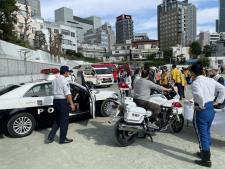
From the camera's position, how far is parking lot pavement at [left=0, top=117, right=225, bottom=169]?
555cm

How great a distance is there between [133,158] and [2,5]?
41736 mm

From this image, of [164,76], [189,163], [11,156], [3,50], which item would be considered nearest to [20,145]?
[11,156]

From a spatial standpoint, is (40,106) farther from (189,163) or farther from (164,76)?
(164,76)

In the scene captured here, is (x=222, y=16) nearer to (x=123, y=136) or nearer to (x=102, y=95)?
(x=102, y=95)

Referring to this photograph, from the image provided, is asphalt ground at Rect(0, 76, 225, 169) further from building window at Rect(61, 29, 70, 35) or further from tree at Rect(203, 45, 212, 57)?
tree at Rect(203, 45, 212, 57)

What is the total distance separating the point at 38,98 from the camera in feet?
26.5

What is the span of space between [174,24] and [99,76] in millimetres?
150989

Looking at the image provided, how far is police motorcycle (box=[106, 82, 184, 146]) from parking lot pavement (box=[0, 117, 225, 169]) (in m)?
0.24

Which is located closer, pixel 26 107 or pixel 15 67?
pixel 26 107

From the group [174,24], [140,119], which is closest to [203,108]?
[140,119]

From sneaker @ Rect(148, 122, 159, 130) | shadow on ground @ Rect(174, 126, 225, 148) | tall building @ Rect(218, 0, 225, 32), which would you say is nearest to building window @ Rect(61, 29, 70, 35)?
shadow on ground @ Rect(174, 126, 225, 148)

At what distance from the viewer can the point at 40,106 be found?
317 inches

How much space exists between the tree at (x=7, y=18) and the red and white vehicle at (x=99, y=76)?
2175 centimetres

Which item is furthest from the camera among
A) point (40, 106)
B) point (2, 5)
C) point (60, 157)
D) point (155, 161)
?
point (2, 5)
